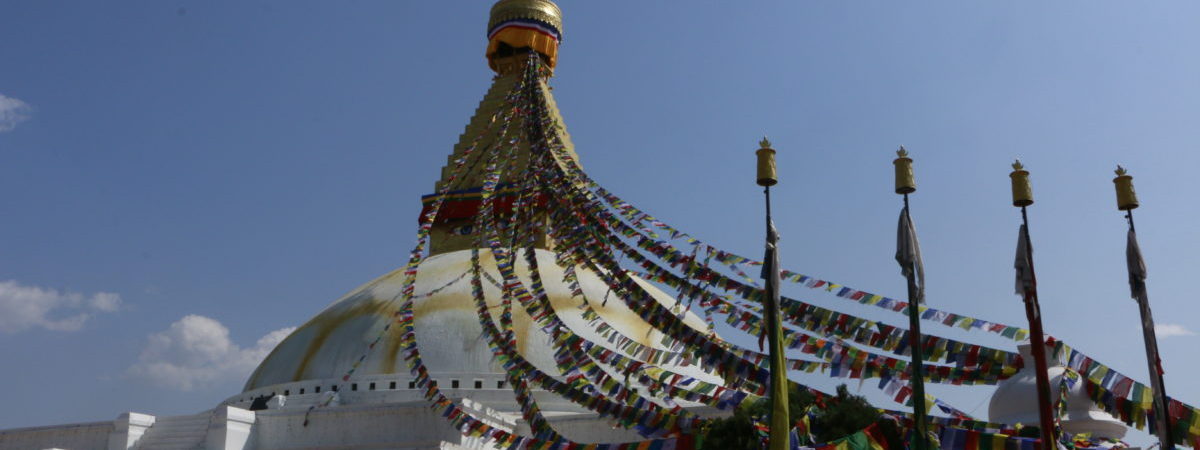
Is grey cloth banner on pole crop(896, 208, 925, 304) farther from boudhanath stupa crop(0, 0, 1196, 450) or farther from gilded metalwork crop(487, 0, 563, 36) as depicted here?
gilded metalwork crop(487, 0, 563, 36)

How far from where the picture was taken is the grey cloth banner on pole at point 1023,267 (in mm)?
10656

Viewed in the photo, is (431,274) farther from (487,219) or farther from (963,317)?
(963,317)

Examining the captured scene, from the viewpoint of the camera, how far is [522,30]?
34.6m

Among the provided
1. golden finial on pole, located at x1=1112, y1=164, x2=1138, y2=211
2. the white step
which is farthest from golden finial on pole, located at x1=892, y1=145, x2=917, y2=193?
the white step

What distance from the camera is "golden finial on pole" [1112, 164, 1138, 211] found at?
37.2 feet

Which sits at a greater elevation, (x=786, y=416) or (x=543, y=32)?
(x=543, y=32)

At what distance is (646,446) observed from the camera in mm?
12477

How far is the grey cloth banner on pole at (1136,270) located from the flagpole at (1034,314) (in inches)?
40.1

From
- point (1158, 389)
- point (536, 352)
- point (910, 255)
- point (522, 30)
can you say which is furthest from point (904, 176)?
point (522, 30)

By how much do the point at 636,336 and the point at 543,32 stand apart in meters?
14.0

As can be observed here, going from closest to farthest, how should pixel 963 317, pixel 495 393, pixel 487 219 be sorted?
pixel 963 317 → pixel 487 219 → pixel 495 393

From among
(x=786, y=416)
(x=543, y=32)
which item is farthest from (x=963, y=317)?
(x=543, y=32)

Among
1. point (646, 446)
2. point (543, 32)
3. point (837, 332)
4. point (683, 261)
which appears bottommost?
point (646, 446)

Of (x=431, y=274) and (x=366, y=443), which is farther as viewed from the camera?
(x=431, y=274)
